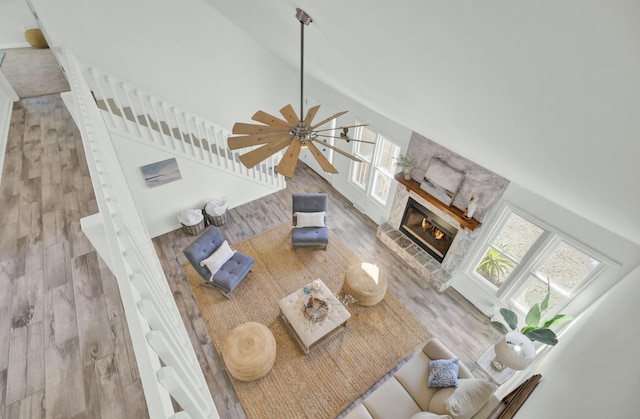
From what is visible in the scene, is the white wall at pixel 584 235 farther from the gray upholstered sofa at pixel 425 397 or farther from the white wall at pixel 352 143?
the white wall at pixel 352 143

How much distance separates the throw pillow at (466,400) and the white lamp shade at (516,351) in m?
0.77

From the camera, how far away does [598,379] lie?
4.16 ft

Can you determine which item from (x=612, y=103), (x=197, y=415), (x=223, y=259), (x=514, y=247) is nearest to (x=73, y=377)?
(x=197, y=415)

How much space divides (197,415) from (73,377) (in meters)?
1.22

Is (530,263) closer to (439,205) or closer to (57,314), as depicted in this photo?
(439,205)

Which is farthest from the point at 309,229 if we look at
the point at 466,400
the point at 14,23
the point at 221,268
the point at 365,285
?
the point at 14,23

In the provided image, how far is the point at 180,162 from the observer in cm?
496

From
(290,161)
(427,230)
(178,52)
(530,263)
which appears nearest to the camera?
(290,161)

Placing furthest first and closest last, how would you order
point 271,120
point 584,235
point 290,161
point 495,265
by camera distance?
point 495,265 < point 584,235 < point 271,120 < point 290,161

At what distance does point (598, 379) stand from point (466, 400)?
1.86 metres

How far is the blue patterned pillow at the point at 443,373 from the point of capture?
3.14 m

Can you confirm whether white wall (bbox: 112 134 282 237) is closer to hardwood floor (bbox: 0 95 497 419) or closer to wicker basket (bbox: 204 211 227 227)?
wicker basket (bbox: 204 211 227 227)

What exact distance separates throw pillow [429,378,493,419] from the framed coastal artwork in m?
5.21

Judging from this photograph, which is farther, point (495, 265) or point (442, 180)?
point (442, 180)
